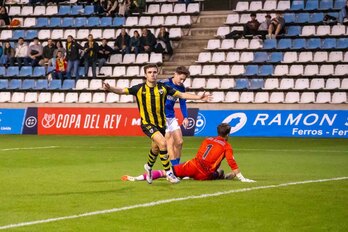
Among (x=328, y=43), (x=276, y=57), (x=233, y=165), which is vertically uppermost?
(x=328, y=43)

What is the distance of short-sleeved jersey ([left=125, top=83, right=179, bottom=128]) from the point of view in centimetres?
1495

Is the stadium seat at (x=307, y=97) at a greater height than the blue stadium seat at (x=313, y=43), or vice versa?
the blue stadium seat at (x=313, y=43)

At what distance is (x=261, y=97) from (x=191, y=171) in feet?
66.3

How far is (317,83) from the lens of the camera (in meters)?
35.0

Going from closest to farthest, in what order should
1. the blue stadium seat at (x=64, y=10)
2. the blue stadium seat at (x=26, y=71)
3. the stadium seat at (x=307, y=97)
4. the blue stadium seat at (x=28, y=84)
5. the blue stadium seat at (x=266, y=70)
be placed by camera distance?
1. the stadium seat at (x=307, y=97)
2. the blue stadium seat at (x=266, y=70)
3. the blue stadium seat at (x=28, y=84)
4. the blue stadium seat at (x=26, y=71)
5. the blue stadium seat at (x=64, y=10)

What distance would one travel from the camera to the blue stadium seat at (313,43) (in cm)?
3650

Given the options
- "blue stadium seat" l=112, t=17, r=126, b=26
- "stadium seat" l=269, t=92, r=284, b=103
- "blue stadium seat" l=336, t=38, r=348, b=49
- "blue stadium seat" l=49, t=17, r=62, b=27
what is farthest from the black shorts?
"blue stadium seat" l=49, t=17, r=62, b=27

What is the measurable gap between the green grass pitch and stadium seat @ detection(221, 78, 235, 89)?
12.8 metres

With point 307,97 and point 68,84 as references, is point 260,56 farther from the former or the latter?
point 68,84

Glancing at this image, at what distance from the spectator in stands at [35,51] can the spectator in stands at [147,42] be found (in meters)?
4.89

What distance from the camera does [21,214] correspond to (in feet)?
35.3

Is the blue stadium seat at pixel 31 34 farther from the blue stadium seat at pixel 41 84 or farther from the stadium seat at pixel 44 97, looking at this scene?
the stadium seat at pixel 44 97

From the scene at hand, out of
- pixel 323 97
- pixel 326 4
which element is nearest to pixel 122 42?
pixel 326 4

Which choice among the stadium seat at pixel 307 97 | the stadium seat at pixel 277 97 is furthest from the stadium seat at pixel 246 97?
the stadium seat at pixel 307 97
